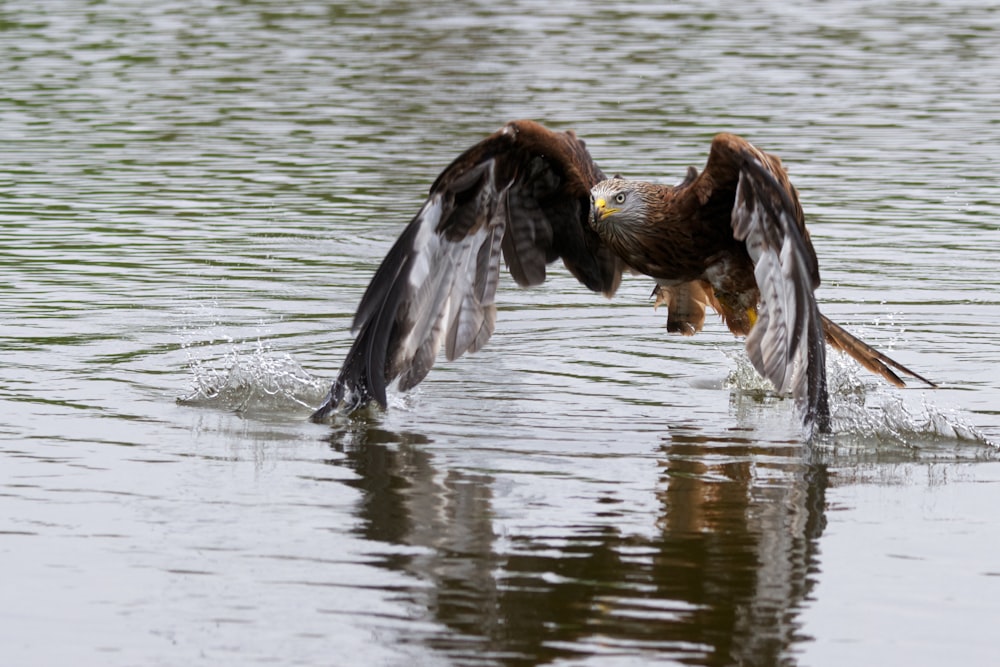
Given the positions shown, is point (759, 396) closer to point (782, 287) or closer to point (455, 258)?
point (782, 287)

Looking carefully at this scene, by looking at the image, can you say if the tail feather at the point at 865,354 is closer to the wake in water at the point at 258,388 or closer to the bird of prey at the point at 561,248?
the bird of prey at the point at 561,248

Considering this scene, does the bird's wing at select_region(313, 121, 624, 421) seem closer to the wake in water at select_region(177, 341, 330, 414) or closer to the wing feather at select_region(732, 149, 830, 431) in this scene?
the wake in water at select_region(177, 341, 330, 414)

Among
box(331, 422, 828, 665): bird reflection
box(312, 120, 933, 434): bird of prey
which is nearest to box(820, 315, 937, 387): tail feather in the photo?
box(312, 120, 933, 434): bird of prey

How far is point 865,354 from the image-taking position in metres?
8.20

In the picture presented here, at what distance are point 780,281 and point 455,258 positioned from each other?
161cm

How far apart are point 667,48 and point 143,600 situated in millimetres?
18622

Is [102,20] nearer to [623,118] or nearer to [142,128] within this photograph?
[142,128]

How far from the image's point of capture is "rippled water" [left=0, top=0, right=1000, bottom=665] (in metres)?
5.34

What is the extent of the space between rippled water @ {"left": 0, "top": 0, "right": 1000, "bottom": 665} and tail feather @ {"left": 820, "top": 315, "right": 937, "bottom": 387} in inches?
9.8

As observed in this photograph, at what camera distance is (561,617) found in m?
5.33

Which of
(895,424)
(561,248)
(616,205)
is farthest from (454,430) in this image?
(895,424)

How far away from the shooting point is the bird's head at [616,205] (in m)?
8.23

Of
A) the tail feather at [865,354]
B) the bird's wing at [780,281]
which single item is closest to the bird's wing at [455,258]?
the bird's wing at [780,281]

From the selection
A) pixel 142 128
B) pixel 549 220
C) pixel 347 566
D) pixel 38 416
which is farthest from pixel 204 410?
pixel 142 128
